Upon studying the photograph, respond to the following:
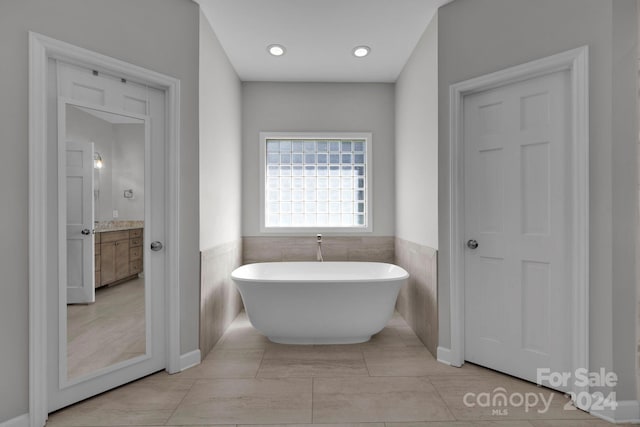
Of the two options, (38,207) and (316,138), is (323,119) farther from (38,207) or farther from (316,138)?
(38,207)

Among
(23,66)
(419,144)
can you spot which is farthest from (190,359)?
(419,144)

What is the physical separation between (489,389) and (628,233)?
46.8 inches

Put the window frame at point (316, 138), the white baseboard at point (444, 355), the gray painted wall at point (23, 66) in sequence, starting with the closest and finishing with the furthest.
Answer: the gray painted wall at point (23, 66)
the white baseboard at point (444, 355)
the window frame at point (316, 138)

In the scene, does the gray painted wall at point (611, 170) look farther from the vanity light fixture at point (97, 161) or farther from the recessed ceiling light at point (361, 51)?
the vanity light fixture at point (97, 161)

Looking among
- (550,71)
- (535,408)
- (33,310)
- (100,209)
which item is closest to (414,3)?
(550,71)

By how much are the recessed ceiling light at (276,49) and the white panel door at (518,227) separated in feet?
5.67

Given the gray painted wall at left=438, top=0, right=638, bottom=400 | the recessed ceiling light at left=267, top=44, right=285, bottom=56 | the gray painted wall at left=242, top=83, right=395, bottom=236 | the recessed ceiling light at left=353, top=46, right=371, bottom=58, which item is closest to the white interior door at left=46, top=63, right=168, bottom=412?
the recessed ceiling light at left=267, top=44, right=285, bottom=56

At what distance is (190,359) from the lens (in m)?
2.52

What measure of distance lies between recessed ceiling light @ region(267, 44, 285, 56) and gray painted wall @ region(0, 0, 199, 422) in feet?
3.12

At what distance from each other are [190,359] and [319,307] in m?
0.99

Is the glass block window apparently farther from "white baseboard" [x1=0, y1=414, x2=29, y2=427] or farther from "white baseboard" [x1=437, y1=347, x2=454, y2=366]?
"white baseboard" [x1=0, y1=414, x2=29, y2=427]

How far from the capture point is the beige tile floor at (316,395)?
1896 millimetres

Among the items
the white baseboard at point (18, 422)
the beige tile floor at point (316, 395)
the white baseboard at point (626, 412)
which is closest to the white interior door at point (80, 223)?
the white baseboard at point (18, 422)

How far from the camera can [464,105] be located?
8.36 ft
